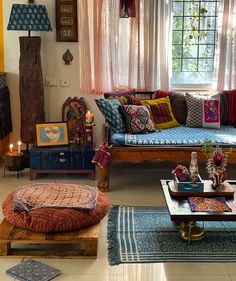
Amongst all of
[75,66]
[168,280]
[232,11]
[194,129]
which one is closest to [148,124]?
[194,129]

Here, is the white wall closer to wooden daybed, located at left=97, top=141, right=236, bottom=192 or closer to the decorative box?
wooden daybed, located at left=97, top=141, right=236, bottom=192

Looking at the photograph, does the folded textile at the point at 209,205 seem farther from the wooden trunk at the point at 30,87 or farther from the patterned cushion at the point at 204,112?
the wooden trunk at the point at 30,87

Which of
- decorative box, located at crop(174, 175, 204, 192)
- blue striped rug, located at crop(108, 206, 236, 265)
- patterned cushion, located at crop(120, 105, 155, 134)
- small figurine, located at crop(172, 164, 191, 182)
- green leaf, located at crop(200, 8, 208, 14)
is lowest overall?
blue striped rug, located at crop(108, 206, 236, 265)

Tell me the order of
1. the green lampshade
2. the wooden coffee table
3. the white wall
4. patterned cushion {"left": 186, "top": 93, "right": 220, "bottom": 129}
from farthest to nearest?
the white wall
patterned cushion {"left": 186, "top": 93, "right": 220, "bottom": 129}
the green lampshade
the wooden coffee table

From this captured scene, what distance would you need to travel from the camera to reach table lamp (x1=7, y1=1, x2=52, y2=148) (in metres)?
5.27

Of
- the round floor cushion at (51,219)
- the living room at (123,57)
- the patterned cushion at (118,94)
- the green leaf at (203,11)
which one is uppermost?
the green leaf at (203,11)

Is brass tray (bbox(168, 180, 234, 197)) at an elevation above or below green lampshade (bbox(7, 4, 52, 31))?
below

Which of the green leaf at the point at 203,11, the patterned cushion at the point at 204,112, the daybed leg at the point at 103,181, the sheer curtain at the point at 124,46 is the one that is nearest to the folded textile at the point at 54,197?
the daybed leg at the point at 103,181

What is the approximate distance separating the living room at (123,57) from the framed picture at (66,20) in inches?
0.4

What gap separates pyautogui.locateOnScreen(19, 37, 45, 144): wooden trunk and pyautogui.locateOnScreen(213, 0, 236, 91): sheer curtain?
2.02 metres

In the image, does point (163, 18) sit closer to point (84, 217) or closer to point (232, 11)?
point (232, 11)

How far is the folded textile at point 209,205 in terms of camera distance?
3594 millimetres

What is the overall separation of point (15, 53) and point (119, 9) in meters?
1.29

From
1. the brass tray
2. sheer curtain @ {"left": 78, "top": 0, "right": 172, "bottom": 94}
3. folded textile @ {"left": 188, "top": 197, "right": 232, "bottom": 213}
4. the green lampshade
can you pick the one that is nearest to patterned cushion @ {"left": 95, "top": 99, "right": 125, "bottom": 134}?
sheer curtain @ {"left": 78, "top": 0, "right": 172, "bottom": 94}
